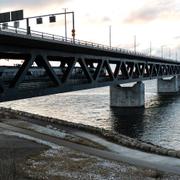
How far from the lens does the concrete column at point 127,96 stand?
327 feet

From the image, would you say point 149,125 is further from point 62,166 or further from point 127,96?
point 62,166

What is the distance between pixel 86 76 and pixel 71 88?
732cm

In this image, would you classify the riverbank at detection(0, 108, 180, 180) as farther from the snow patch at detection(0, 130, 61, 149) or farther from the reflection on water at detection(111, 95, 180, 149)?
the reflection on water at detection(111, 95, 180, 149)

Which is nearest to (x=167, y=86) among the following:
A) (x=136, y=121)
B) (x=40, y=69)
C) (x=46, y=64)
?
(x=136, y=121)

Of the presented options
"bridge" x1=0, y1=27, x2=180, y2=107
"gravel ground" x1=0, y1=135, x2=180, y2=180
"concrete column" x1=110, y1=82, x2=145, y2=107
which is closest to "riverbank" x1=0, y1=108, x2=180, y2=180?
"gravel ground" x1=0, y1=135, x2=180, y2=180

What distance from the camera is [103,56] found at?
78.8 metres

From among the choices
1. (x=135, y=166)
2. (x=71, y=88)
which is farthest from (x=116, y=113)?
(x=135, y=166)

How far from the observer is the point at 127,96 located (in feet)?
332

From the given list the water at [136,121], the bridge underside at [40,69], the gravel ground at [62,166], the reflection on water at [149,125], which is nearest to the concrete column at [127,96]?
the water at [136,121]

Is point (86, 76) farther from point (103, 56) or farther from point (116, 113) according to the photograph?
point (116, 113)

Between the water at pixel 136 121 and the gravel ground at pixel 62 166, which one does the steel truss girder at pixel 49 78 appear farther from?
the gravel ground at pixel 62 166

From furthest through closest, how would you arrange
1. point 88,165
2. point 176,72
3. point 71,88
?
point 176,72, point 71,88, point 88,165

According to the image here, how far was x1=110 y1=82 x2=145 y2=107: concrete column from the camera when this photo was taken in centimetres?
9979

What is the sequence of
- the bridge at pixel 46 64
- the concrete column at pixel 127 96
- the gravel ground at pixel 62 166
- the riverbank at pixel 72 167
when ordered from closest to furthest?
the gravel ground at pixel 62 166 → the riverbank at pixel 72 167 → the bridge at pixel 46 64 → the concrete column at pixel 127 96
